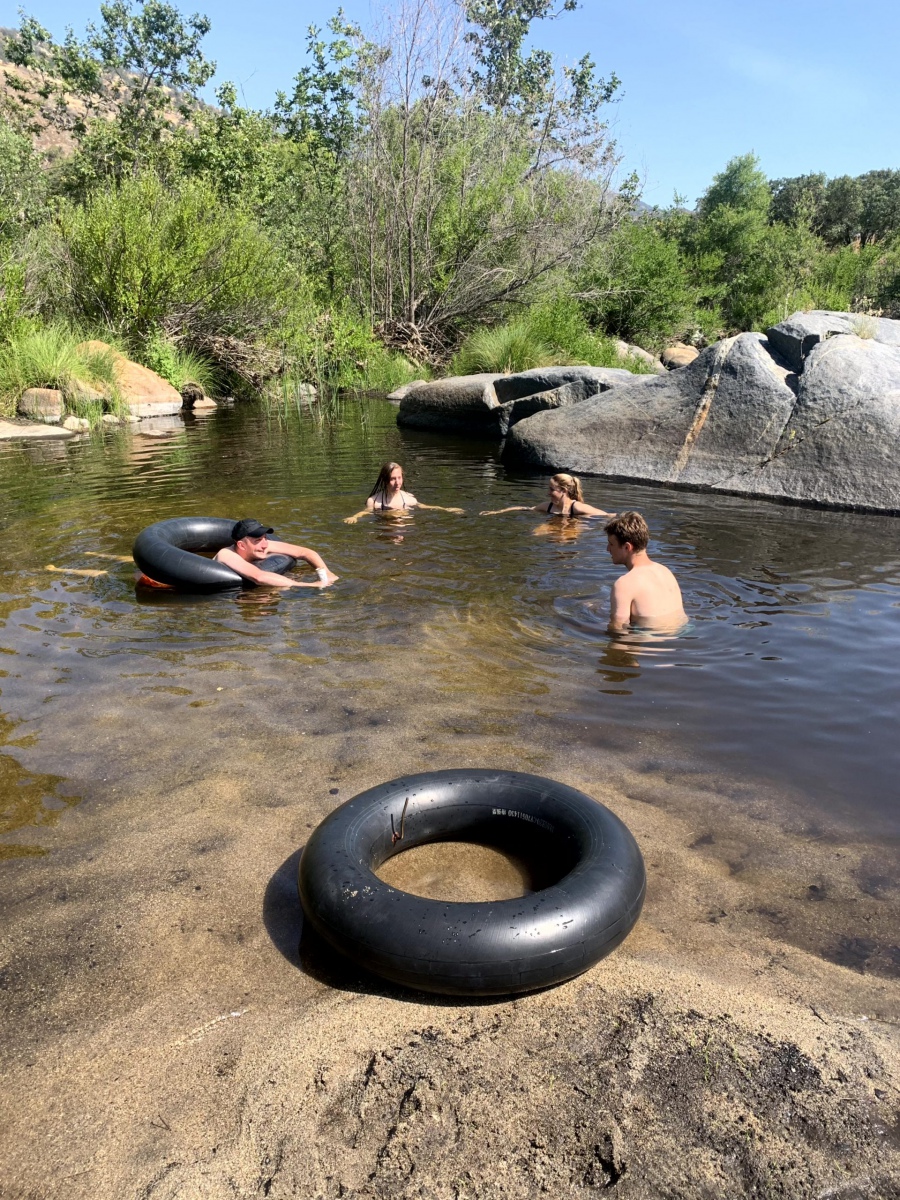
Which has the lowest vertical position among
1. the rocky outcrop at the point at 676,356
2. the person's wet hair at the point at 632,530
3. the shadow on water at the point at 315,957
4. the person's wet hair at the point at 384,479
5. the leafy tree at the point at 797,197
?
the shadow on water at the point at 315,957

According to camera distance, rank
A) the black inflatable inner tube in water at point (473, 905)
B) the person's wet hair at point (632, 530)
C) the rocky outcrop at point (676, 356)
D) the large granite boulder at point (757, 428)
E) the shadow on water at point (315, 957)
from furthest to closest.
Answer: the rocky outcrop at point (676, 356)
the large granite boulder at point (757, 428)
the person's wet hair at point (632, 530)
the shadow on water at point (315, 957)
the black inflatable inner tube in water at point (473, 905)

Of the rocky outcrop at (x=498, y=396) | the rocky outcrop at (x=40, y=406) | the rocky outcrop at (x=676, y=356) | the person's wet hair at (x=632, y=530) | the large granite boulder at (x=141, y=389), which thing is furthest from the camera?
the rocky outcrop at (x=676, y=356)

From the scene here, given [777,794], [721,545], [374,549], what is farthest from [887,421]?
[777,794]

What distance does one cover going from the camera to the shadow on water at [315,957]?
2434 millimetres

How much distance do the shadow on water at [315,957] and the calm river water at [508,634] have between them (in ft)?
3.44

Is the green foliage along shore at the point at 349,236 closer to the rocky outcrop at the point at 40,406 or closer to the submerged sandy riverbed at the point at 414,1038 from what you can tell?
the rocky outcrop at the point at 40,406

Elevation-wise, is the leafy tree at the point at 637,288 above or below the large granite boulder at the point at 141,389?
above

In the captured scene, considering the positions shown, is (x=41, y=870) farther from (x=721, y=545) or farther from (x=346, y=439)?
(x=346, y=439)

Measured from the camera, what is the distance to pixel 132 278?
59.9 feet

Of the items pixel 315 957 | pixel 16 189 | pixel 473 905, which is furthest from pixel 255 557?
pixel 16 189

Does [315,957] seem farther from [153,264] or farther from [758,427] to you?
[153,264]

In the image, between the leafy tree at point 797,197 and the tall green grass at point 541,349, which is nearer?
the tall green grass at point 541,349

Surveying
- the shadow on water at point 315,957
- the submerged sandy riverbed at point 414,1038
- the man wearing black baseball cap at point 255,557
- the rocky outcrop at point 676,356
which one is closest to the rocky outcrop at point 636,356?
the rocky outcrop at point 676,356

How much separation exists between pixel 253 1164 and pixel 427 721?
2530 mm
